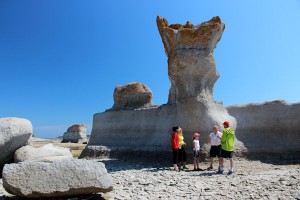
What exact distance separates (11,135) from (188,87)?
278 inches

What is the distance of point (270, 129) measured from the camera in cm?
1239

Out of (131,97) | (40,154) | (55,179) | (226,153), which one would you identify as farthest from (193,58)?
(55,179)

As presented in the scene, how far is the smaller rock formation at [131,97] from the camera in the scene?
16.8m

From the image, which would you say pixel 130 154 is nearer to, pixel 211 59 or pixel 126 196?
pixel 211 59

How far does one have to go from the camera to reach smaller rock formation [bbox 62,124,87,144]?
44.2 m

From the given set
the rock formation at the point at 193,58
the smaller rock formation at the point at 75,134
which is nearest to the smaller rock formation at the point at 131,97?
the rock formation at the point at 193,58

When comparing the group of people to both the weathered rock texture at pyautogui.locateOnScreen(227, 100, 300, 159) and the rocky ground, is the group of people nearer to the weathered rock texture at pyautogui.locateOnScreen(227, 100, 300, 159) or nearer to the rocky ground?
the rocky ground

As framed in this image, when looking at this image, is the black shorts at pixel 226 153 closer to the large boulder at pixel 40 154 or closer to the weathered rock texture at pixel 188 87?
the weathered rock texture at pixel 188 87

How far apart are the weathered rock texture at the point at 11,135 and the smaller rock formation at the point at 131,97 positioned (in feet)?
25.2

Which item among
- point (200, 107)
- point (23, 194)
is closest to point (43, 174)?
point (23, 194)

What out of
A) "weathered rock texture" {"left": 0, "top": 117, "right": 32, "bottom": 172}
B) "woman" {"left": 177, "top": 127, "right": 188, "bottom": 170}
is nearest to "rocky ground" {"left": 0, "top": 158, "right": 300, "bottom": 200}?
"woman" {"left": 177, "top": 127, "right": 188, "bottom": 170}

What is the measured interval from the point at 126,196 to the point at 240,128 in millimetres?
7481

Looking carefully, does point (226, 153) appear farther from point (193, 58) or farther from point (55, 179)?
point (55, 179)

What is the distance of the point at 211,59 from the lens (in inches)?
515
